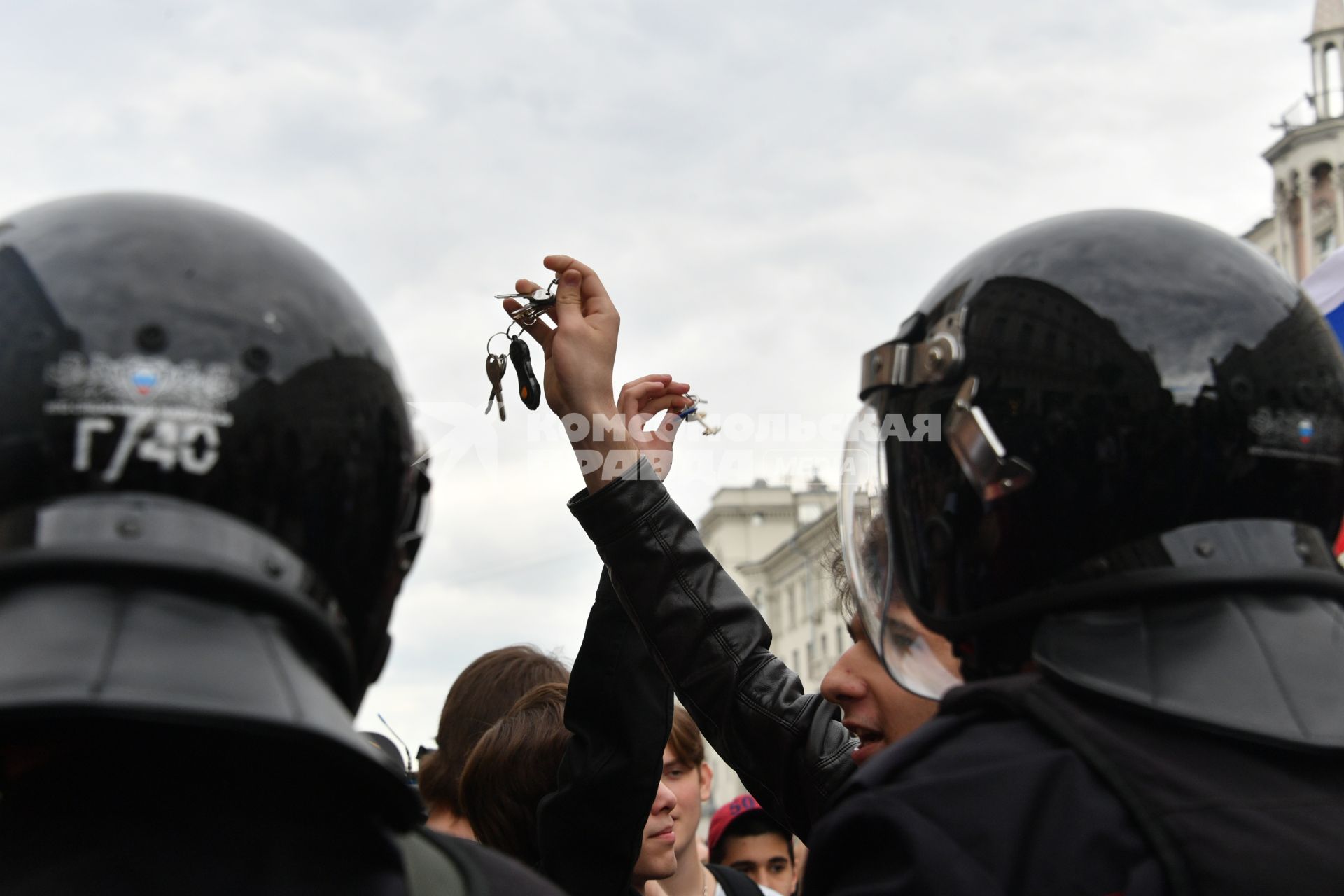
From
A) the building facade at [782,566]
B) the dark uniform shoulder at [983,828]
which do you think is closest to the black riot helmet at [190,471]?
the dark uniform shoulder at [983,828]

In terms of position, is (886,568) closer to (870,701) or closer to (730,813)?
(870,701)

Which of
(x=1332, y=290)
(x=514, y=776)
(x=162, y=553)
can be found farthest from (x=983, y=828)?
(x=1332, y=290)

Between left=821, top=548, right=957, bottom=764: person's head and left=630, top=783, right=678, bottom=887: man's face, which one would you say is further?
left=630, top=783, right=678, bottom=887: man's face

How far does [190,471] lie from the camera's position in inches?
47.2

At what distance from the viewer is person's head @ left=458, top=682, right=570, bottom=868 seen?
3166 millimetres

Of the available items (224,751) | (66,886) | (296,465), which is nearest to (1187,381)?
A: (296,465)

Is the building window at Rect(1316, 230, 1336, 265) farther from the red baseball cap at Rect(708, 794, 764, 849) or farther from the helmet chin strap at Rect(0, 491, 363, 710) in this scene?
the helmet chin strap at Rect(0, 491, 363, 710)

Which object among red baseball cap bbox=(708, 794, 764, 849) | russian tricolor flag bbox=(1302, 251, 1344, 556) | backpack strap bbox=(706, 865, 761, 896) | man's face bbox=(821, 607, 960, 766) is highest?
russian tricolor flag bbox=(1302, 251, 1344, 556)

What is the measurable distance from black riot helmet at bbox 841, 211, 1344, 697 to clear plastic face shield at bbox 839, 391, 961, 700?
56 millimetres

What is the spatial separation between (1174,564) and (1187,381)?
0.72 ft

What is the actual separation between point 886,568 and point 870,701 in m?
1.02

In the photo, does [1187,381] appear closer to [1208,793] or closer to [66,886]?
[1208,793]

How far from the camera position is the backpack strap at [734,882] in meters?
3.84

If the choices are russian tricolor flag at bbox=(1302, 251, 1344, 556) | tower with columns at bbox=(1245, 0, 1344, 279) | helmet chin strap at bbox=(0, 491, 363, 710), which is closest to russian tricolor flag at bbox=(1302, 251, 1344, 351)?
russian tricolor flag at bbox=(1302, 251, 1344, 556)
